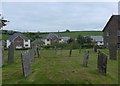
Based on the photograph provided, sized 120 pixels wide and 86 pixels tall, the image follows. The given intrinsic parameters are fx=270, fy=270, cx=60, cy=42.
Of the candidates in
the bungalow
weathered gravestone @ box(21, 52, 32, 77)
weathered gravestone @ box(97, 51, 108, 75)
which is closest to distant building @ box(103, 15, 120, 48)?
the bungalow

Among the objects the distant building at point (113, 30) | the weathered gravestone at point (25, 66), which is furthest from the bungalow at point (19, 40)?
the weathered gravestone at point (25, 66)

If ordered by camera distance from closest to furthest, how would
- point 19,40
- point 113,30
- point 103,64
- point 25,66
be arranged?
1. point 25,66
2. point 103,64
3. point 113,30
4. point 19,40

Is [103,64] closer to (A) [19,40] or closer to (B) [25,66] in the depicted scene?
(B) [25,66]

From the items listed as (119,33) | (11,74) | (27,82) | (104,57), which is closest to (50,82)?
(27,82)

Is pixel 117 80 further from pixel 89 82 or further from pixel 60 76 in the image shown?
pixel 60 76

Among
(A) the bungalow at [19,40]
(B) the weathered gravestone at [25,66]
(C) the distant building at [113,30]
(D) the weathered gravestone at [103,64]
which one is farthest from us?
(A) the bungalow at [19,40]

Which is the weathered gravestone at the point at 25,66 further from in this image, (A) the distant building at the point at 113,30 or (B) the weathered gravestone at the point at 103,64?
(A) the distant building at the point at 113,30

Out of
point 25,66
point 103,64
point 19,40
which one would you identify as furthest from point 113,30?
point 25,66

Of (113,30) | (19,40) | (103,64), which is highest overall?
(113,30)

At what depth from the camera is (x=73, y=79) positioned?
14367mm

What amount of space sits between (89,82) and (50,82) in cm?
203

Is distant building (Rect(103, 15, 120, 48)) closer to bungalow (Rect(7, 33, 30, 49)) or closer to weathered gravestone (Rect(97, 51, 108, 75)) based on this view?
bungalow (Rect(7, 33, 30, 49))

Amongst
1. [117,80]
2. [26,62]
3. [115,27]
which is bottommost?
[117,80]

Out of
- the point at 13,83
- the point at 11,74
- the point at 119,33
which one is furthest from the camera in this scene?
the point at 119,33
